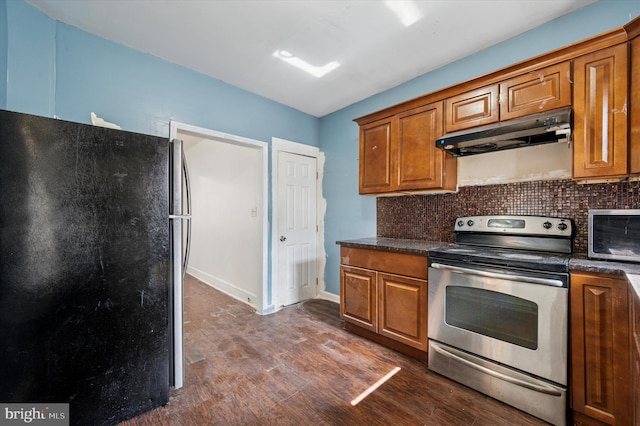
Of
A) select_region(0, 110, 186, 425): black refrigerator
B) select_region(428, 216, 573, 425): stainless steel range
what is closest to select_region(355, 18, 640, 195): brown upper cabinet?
select_region(428, 216, 573, 425): stainless steel range

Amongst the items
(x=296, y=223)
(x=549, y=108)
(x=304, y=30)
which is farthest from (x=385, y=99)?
(x=296, y=223)

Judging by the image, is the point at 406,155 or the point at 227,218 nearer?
the point at 406,155

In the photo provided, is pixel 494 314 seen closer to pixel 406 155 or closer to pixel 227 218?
pixel 406 155

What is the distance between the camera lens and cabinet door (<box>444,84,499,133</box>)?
2.03 metres

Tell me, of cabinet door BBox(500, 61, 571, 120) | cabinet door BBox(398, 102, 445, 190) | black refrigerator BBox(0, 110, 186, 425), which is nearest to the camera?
black refrigerator BBox(0, 110, 186, 425)

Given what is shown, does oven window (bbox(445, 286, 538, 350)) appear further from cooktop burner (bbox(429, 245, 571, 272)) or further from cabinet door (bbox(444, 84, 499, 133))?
cabinet door (bbox(444, 84, 499, 133))

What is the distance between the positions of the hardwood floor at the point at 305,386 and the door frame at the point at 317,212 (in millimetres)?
714

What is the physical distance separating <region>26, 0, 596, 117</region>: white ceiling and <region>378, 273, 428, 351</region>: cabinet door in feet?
6.71

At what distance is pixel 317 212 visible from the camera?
3959mm

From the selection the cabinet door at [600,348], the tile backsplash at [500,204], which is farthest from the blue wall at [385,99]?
the cabinet door at [600,348]

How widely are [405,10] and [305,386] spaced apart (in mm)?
2815

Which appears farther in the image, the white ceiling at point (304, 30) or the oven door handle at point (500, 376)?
the white ceiling at point (304, 30)

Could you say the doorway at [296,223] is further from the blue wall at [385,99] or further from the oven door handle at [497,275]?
the oven door handle at [497,275]

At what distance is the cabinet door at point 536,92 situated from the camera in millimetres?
1727
